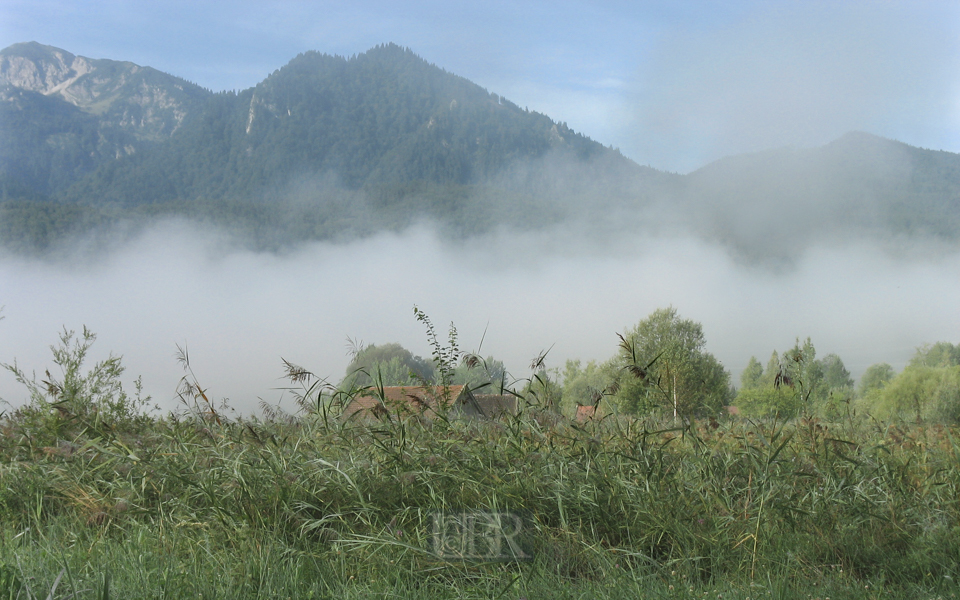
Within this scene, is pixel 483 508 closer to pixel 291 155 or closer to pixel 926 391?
pixel 926 391

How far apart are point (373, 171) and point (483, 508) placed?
484 ft

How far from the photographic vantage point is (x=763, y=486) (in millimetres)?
3746

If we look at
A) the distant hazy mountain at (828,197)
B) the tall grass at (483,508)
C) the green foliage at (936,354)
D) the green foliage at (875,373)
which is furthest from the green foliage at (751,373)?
the tall grass at (483,508)

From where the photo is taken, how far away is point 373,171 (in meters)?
146

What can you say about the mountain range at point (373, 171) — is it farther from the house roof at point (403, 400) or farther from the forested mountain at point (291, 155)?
the house roof at point (403, 400)

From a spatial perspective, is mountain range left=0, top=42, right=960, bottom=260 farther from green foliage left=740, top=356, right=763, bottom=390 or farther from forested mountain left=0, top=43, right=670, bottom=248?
green foliage left=740, top=356, right=763, bottom=390

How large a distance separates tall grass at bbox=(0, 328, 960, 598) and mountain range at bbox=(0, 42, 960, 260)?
83903 mm

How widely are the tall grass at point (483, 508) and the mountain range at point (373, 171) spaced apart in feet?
275

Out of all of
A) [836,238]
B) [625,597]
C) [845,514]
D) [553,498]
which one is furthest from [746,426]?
[836,238]

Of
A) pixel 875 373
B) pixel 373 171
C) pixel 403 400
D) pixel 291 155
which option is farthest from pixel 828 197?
pixel 403 400

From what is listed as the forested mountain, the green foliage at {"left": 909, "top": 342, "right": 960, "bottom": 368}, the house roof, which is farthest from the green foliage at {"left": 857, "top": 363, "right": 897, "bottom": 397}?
the house roof

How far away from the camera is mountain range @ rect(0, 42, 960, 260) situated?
109000 millimetres

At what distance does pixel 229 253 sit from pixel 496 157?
3465 inches

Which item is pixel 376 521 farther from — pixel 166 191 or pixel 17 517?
pixel 166 191
